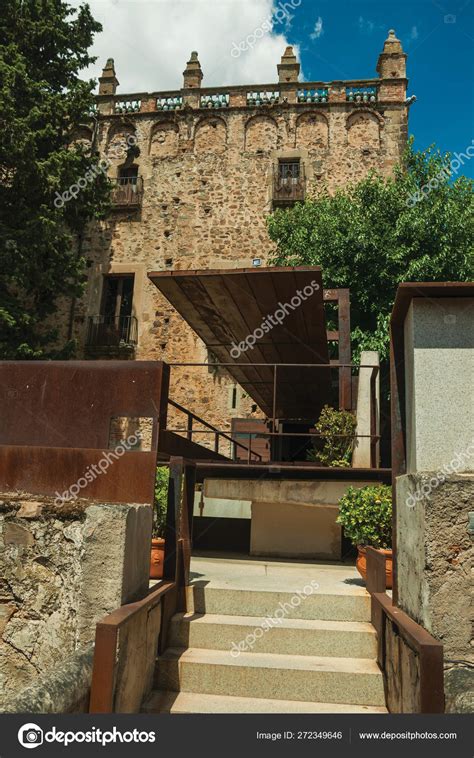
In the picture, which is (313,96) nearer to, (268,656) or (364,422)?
(364,422)

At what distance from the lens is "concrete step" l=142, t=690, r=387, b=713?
3.68m

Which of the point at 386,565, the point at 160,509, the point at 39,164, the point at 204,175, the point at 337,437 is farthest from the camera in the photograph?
the point at 204,175

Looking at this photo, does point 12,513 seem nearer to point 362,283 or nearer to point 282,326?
point 282,326

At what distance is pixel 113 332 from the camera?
1761 cm

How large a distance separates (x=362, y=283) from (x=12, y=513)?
11.1 meters

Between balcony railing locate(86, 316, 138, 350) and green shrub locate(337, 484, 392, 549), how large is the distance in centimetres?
1224

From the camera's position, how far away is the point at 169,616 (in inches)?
176

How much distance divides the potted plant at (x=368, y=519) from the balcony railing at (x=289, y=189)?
42.9 ft

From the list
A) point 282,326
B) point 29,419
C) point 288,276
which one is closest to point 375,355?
point 282,326

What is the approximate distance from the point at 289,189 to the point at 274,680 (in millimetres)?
Answer: 15747

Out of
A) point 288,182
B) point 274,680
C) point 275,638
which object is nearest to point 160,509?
point 275,638

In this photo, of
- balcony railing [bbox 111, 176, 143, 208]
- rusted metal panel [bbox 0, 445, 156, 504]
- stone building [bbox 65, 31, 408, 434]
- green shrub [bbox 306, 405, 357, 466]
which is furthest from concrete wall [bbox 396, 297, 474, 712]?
balcony railing [bbox 111, 176, 143, 208]

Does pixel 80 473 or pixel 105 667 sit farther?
pixel 80 473

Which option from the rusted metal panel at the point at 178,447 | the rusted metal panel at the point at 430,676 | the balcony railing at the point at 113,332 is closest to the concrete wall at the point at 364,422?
the rusted metal panel at the point at 178,447
